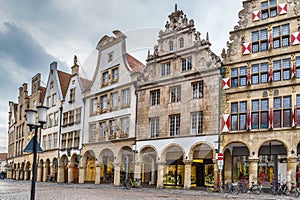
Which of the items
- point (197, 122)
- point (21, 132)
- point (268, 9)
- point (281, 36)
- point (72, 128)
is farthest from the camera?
point (21, 132)

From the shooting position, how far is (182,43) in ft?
102

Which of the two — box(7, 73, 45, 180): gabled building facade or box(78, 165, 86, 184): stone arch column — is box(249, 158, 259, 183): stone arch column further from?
box(7, 73, 45, 180): gabled building facade

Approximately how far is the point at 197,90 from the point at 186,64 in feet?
8.12

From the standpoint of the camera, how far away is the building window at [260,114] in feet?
84.4

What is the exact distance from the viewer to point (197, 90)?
2964 cm

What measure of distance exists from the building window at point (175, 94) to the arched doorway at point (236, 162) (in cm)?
572

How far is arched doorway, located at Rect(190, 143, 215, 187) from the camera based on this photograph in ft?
94.8

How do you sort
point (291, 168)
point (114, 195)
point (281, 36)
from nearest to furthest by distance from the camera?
point (114, 195)
point (291, 168)
point (281, 36)

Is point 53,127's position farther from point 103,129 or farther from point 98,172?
point 98,172

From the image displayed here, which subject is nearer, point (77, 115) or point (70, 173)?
point (70, 173)

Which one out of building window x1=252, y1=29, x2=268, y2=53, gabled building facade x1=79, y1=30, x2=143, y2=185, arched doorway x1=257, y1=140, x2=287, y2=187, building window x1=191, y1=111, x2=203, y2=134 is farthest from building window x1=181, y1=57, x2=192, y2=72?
arched doorway x1=257, y1=140, x2=287, y2=187

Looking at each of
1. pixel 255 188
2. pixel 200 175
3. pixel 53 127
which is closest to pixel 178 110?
pixel 200 175

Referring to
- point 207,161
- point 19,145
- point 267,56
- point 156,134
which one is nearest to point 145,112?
point 156,134

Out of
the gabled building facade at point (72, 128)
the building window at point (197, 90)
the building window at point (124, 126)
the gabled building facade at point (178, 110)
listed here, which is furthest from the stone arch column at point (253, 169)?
the gabled building facade at point (72, 128)
